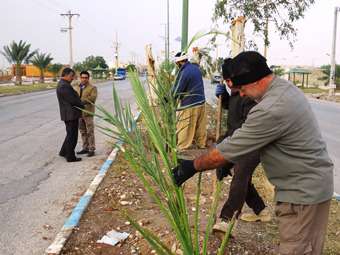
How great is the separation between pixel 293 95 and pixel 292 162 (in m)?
0.36

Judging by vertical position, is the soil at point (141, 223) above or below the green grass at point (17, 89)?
above

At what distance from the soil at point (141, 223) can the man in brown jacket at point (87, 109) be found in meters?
2.15

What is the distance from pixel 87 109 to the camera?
794 centimetres

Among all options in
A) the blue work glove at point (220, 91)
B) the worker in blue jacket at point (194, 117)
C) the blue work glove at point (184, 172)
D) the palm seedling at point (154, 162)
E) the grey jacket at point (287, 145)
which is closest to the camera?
the grey jacket at point (287, 145)

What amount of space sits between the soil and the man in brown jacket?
7.06 ft

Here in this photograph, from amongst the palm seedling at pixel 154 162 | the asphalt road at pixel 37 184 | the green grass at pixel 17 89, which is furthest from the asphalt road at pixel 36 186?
the green grass at pixel 17 89

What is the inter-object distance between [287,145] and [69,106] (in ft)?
18.4

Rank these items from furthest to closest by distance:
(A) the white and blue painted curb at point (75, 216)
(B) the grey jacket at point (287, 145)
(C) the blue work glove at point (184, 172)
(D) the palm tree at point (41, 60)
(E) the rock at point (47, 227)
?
1. (D) the palm tree at point (41, 60)
2. (E) the rock at point (47, 227)
3. (A) the white and blue painted curb at point (75, 216)
4. (C) the blue work glove at point (184, 172)
5. (B) the grey jacket at point (287, 145)

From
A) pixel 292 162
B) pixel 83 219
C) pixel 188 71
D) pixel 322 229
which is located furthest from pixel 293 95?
pixel 188 71

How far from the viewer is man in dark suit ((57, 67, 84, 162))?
24.0 feet

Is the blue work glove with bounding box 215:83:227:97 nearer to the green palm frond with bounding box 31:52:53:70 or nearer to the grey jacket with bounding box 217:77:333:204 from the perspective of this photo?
the grey jacket with bounding box 217:77:333:204

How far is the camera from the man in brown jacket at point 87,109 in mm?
7859

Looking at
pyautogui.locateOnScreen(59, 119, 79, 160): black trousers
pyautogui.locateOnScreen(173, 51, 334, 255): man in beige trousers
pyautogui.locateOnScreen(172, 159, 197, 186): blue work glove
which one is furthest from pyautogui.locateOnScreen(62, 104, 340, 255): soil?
pyautogui.locateOnScreen(59, 119, 79, 160): black trousers

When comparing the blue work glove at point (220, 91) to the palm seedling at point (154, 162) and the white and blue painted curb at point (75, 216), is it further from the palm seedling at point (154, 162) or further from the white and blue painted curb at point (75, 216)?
the palm seedling at point (154, 162)
